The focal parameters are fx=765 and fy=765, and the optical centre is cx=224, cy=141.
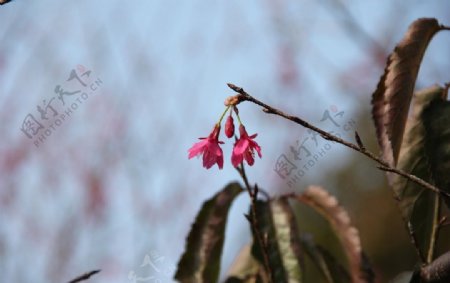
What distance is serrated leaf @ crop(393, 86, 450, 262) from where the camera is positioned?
155 cm

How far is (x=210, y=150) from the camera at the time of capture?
1481 mm

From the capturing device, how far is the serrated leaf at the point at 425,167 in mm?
1546

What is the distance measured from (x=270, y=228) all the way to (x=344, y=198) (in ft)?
19.1

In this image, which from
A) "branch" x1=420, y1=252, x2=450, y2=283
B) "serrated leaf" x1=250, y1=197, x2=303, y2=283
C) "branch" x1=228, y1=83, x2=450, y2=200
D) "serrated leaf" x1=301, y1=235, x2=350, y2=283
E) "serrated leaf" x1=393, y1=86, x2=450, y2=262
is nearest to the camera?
"branch" x1=228, y1=83, x2=450, y2=200

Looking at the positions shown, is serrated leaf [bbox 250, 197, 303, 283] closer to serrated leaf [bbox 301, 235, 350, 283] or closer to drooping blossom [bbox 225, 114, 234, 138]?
serrated leaf [bbox 301, 235, 350, 283]

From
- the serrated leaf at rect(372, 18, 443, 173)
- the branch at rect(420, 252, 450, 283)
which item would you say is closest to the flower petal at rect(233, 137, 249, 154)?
the serrated leaf at rect(372, 18, 443, 173)

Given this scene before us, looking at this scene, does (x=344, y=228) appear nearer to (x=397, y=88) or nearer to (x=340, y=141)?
(x=397, y=88)

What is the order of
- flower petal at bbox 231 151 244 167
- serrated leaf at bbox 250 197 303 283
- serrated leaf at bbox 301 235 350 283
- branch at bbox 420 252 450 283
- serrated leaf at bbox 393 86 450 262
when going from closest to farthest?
branch at bbox 420 252 450 283
flower petal at bbox 231 151 244 167
serrated leaf at bbox 393 86 450 262
serrated leaf at bbox 250 197 303 283
serrated leaf at bbox 301 235 350 283

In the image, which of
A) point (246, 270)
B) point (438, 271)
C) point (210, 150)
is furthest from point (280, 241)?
point (438, 271)

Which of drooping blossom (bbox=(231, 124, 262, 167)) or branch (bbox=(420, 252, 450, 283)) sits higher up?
drooping blossom (bbox=(231, 124, 262, 167))

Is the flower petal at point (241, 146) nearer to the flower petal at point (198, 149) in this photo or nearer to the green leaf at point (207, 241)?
the flower petal at point (198, 149)

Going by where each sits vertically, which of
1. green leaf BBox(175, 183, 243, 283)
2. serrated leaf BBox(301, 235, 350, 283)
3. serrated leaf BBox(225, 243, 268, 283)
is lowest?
serrated leaf BBox(301, 235, 350, 283)

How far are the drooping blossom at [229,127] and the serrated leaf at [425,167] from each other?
373 millimetres

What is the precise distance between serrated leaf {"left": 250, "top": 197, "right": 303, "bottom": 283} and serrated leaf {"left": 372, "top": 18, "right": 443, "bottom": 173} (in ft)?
0.93
